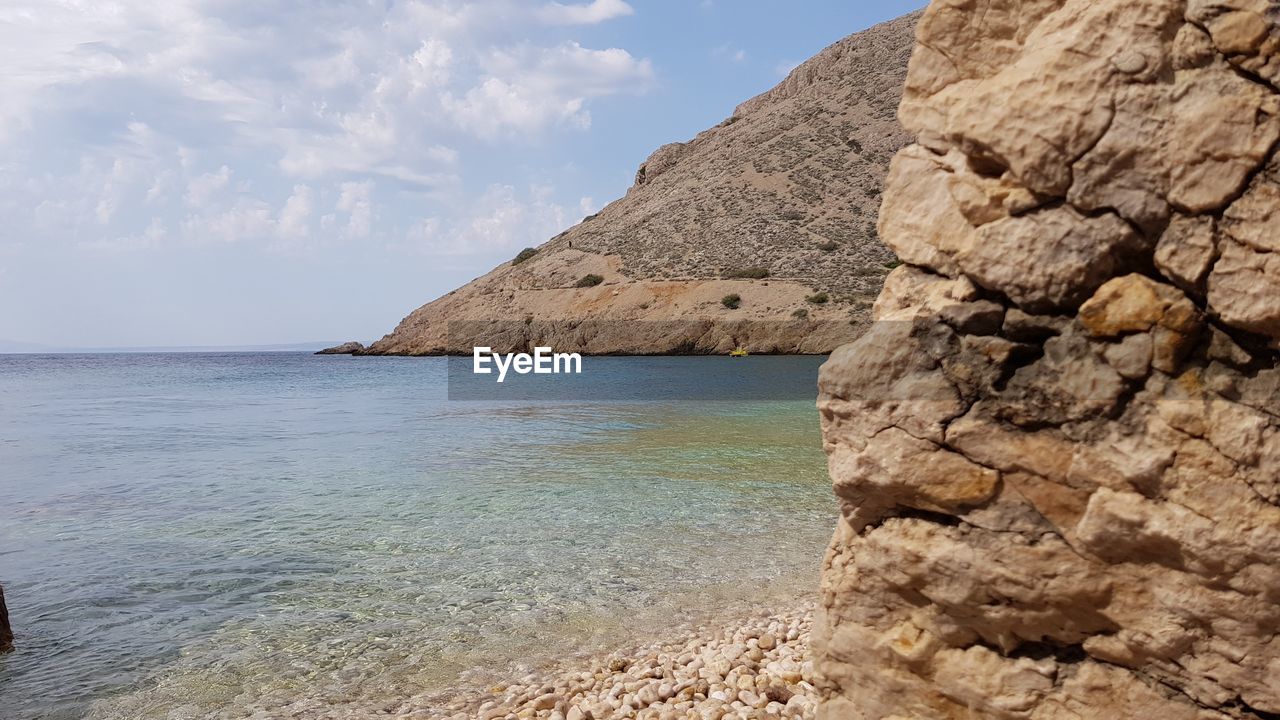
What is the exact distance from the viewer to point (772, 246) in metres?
63.3

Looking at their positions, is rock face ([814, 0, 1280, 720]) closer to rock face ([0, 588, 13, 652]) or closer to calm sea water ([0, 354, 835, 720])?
calm sea water ([0, 354, 835, 720])

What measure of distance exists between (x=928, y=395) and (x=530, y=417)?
22.0m

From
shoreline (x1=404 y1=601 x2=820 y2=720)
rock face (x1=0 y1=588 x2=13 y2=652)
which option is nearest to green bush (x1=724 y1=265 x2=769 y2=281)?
shoreline (x1=404 y1=601 x2=820 y2=720)

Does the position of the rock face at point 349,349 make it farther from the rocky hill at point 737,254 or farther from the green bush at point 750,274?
the green bush at point 750,274

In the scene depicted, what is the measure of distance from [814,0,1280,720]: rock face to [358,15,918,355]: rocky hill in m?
51.3

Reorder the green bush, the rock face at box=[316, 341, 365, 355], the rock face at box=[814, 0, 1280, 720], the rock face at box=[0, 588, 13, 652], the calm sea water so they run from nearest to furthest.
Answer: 1. the rock face at box=[814, 0, 1280, 720]
2. the calm sea water
3. the rock face at box=[0, 588, 13, 652]
4. the green bush
5. the rock face at box=[316, 341, 365, 355]

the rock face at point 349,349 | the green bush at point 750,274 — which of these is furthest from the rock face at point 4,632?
the rock face at point 349,349

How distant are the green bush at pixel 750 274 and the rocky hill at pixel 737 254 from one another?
0.21 metres

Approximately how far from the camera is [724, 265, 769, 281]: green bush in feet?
197

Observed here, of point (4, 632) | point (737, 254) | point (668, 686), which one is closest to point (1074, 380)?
point (668, 686)

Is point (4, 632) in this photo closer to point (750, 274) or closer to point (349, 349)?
point (750, 274)

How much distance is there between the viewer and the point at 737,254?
2479 inches

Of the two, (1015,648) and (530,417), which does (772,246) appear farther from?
(1015,648)

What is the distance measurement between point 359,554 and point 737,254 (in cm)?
5559
